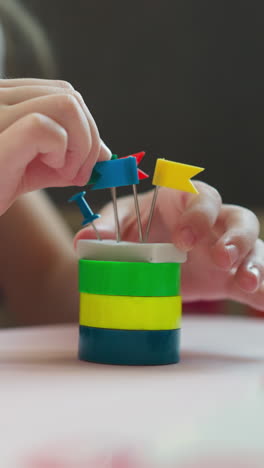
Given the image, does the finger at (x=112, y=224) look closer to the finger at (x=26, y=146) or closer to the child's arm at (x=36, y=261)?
the finger at (x=26, y=146)

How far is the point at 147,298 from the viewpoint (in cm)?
61

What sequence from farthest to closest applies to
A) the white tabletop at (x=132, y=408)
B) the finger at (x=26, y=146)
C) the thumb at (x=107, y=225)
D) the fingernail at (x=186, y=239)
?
1. the thumb at (x=107, y=225)
2. the fingernail at (x=186, y=239)
3. the finger at (x=26, y=146)
4. the white tabletop at (x=132, y=408)

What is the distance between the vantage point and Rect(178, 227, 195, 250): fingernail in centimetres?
63

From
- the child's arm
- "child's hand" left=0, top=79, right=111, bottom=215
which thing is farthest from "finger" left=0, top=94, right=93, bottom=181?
the child's arm

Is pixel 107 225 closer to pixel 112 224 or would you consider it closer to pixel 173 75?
pixel 112 224

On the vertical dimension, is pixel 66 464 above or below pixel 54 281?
above

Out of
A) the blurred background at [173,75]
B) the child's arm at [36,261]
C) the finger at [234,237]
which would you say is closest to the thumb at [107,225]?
the finger at [234,237]

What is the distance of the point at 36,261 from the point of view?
4.12ft

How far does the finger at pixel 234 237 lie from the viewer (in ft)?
2.14

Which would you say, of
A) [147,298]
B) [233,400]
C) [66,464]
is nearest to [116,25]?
[147,298]

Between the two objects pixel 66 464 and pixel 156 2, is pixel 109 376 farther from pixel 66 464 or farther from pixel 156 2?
pixel 156 2

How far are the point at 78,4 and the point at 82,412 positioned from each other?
1.32 metres

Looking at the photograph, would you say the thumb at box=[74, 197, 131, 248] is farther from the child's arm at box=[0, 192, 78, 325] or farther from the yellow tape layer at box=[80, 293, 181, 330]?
the child's arm at box=[0, 192, 78, 325]

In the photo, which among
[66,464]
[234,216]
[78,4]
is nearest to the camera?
[66,464]
